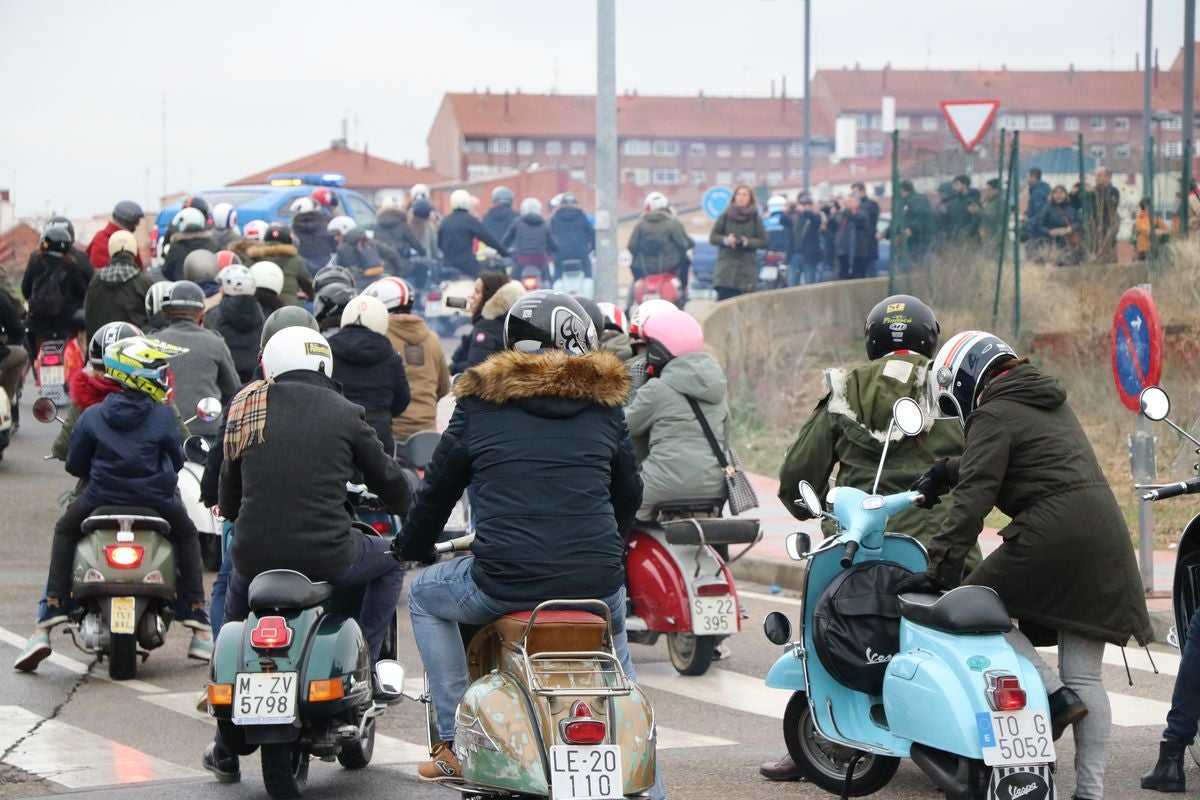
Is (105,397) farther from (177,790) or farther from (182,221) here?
(182,221)

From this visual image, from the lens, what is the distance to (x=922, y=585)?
6414 mm

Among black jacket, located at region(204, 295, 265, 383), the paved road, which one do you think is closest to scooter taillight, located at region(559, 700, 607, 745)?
the paved road

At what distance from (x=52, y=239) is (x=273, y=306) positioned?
12.3ft

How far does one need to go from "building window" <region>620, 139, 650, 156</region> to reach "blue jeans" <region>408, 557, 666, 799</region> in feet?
337

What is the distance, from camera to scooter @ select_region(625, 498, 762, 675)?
30.5 feet

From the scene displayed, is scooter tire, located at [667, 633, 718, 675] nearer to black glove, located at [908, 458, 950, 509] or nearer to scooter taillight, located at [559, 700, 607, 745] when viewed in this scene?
black glove, located at [908, 458, 950, 509]

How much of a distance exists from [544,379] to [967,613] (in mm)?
1577

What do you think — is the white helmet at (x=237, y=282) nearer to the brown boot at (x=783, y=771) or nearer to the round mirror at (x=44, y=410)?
the round mirror at (x=44, y=410)

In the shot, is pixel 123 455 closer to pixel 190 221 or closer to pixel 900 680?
pixel 900 680

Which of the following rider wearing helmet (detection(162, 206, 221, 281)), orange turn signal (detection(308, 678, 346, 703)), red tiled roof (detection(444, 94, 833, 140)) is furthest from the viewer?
red tiled roof (detection(444, 94, 833, 140))

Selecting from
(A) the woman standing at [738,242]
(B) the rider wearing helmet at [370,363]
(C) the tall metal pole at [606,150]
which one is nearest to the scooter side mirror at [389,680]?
(B) the rider wearing helmet at [370,363]

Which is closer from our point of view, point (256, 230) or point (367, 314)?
point (367, 314)

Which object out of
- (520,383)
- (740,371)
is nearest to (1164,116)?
(740,371)

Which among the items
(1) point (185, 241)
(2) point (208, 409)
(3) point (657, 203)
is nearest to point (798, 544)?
(2) point (208, 409)
